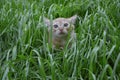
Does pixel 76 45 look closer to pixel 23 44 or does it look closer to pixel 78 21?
pixel 23 44

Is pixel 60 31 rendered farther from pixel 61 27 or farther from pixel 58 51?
pixel 58 51

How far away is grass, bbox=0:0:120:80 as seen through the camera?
3533 mm

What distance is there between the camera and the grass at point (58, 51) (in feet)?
11.6

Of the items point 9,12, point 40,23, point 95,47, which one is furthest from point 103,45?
point 9,12

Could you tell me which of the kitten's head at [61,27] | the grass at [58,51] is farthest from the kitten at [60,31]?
the grass at [58,51]

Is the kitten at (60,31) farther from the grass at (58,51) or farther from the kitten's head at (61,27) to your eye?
the grass at (58,51)

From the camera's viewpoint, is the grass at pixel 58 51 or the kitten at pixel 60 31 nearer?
the grass at pixel 58 51

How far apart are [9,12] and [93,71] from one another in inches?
70.1

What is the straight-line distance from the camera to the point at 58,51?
4.24 metres

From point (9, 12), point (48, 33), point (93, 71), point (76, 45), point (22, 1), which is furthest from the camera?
point (22, 1)

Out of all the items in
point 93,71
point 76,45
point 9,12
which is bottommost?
point 93,71

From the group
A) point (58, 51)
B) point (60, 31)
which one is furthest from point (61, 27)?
point (58, 51)

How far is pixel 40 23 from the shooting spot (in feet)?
14.9

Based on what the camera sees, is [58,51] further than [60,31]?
No
